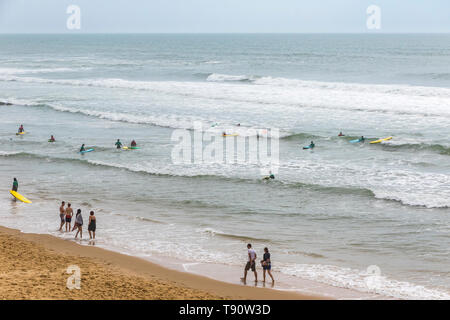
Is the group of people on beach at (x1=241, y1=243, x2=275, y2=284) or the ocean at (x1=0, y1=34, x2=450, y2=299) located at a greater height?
the ocean at (x1=0, y1=34, x2=450, y2=299)

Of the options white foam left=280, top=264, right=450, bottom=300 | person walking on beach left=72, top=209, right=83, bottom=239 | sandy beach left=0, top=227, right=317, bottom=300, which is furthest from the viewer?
person walking on beach left=72, top=209, right=83, bottom=239

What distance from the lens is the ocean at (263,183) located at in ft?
56.4

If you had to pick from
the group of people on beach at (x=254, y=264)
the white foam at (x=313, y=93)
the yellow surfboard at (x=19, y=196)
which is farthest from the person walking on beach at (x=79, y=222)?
the white foam at (x=313, y=93)

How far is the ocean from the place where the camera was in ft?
56.4

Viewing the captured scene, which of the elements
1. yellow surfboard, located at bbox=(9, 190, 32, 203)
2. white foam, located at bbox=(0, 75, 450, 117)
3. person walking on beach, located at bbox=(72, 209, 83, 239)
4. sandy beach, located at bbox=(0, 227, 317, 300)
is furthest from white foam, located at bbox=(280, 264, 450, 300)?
white foam, located at bbox=(0, 75, 450, 117)

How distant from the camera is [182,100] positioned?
55.6m

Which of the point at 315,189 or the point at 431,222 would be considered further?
the point at 315,189

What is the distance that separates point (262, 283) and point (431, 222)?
27.3 feet

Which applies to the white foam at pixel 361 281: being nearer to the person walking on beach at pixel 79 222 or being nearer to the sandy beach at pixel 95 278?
the sandy beach at pixel 95 278

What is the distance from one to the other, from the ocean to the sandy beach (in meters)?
0.84

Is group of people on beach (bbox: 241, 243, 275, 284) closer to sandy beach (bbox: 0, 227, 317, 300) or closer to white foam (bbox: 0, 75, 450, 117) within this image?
sandy beach (bbox: 0, 227, 317, 300)

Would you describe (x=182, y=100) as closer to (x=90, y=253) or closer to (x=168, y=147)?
(x=168, y=147)

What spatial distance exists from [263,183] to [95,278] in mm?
12830
